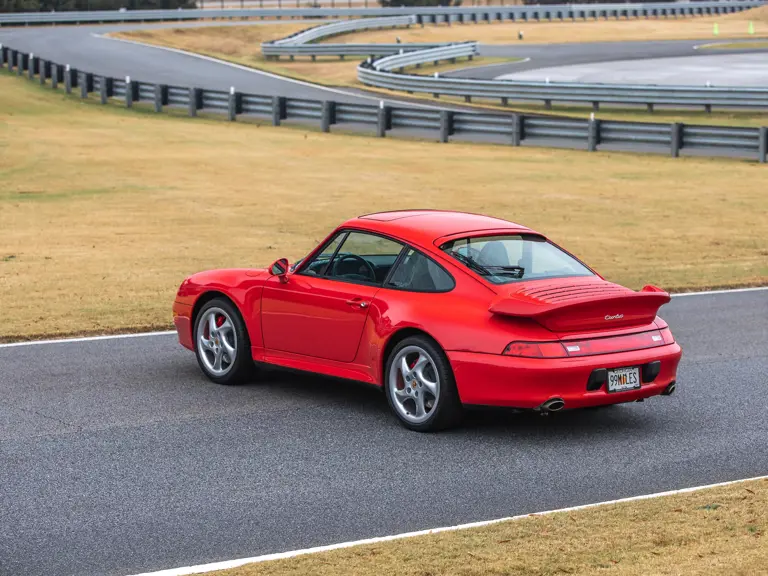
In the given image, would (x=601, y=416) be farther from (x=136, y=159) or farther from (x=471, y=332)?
(x=136, y=159)

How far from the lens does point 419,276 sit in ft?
30.1

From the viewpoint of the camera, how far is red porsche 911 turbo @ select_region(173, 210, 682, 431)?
8.52 meters

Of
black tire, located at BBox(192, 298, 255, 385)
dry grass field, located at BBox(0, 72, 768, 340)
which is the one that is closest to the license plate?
black tire, located at BBox(192, 298, 255, 385)

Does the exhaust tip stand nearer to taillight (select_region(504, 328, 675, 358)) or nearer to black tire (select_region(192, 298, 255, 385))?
taillight (select_region(504, 328, 675, 358))

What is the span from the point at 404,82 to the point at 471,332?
38.1 metres

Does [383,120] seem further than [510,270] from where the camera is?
Yes

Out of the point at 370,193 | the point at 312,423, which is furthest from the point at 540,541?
the point at 370,193

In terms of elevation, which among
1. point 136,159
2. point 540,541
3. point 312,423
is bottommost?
point 136,159

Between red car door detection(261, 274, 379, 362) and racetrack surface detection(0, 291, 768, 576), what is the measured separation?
17.8 inches

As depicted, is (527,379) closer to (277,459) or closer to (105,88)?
(277,459)

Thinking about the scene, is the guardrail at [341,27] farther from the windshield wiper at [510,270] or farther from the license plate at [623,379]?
the license plate at [623,379]

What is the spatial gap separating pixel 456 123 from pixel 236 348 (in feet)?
81.8

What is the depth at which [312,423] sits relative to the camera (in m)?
9.24

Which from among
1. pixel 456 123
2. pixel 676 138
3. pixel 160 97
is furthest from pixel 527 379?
pixel 160 97
